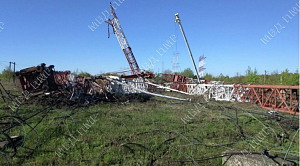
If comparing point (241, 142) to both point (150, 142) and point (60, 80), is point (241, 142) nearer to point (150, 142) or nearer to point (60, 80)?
point (150, 142)

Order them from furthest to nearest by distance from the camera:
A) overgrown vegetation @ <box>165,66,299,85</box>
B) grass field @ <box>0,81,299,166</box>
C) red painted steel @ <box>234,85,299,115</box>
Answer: overgrown vegetation @ <box>165,66,299,85</box>, red painted steel @ <box>234,85,299,115</box>, grass field @ <box>0,81,299,166</box>

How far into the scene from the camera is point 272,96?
29.8ft

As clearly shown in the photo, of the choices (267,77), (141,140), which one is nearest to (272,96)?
(141,140)

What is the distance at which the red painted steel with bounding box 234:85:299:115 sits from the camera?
283 inches

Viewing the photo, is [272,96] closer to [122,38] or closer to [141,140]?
[141,140]

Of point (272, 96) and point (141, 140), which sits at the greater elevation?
point (272, 96)

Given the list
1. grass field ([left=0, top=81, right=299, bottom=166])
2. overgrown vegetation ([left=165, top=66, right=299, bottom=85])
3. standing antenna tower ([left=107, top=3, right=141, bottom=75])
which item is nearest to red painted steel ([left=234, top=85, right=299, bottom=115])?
grass field ([left=0, top=81, right=299, bottom=166])

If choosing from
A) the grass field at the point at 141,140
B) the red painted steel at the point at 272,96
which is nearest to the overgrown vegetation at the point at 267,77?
the red painted steel at the point at 272,96

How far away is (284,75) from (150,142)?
56.8ft

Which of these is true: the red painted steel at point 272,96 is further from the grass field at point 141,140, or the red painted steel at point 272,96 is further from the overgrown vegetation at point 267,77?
the overgrown vegetation at point 267,77

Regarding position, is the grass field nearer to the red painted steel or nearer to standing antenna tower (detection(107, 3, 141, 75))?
the red painted steel

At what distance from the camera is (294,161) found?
296cm

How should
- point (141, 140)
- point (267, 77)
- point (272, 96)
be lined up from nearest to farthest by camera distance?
point (141, 140), point (272, 96), point (267, 77)

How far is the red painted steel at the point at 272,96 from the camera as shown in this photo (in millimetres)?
7188
